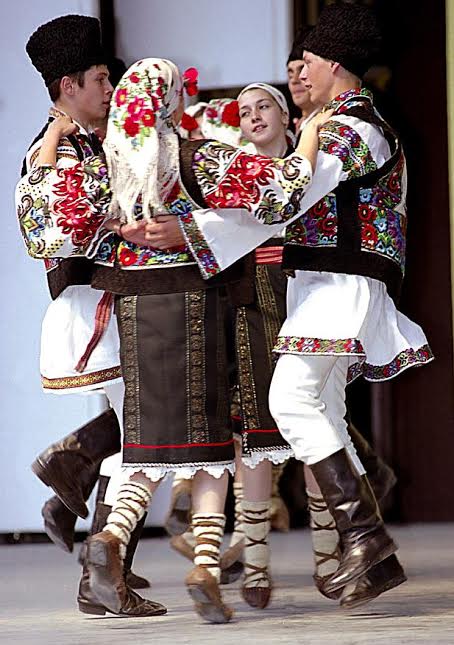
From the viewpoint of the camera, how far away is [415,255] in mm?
4371

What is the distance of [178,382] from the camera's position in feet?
7.40

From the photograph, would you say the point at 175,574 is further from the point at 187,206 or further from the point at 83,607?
the point at 187,206

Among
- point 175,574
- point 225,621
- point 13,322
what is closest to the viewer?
point 225,621

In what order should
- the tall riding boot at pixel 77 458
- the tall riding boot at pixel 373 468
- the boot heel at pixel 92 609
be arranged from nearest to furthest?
1. the boot heel at pixel 92 609
2. the tall riding boot at pixel 77 458
3. the tall riding boot at pixel 373 468

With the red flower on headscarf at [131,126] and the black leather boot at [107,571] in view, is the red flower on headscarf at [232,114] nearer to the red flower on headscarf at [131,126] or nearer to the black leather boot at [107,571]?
the red flower on headscarf at [131,126]

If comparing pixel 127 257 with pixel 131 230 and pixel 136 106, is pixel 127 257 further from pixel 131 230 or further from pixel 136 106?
pixel 136 106

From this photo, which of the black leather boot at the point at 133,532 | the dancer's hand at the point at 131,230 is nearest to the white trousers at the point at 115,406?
the black leather boot at the point at 133,532

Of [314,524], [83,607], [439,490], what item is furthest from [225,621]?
[439,490]

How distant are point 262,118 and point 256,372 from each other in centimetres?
63

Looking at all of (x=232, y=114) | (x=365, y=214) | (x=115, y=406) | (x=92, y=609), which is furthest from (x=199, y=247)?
(x=232, y=114)

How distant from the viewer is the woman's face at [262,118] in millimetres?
2834

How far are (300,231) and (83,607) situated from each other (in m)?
0.85

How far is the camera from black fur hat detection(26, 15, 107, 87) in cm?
259

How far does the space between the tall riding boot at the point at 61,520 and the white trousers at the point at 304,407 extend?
66 centimetres
